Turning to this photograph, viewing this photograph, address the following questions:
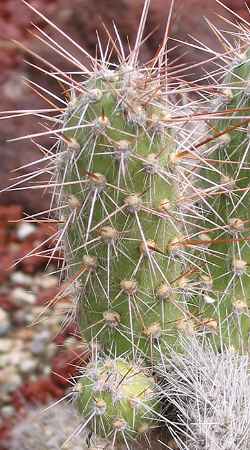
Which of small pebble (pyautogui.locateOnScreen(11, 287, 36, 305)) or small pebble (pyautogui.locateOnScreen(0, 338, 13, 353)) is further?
small pebble (pyautogui.locateOnScreen(11, 287, 36, 305))

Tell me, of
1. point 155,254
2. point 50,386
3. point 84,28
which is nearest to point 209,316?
point 155,254

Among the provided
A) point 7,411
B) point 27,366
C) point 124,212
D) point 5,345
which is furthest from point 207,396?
Result: point 5,345

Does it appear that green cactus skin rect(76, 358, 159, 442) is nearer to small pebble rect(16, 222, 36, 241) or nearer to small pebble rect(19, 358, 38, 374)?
small pebble rect(19, 358, 38, 374)

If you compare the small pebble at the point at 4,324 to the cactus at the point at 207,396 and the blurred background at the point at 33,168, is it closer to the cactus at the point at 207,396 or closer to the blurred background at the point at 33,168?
the blurred background at the point at 33,168

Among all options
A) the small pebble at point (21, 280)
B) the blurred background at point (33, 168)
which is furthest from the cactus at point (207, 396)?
the small pebble at point (21, 280)

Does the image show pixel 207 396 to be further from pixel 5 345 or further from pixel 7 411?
pixel 5 345

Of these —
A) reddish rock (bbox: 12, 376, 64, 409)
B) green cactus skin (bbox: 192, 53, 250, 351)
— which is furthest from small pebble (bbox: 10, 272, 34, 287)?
green cactus skin (bbox: 192, 53, 250, 351)

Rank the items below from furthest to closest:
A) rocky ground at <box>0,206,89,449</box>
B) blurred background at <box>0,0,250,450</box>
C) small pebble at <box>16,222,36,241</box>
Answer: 1. small pebble at <box>16,222,36,241</box>
2. blurred background at <box>0,0,250,450</box>
3. rocky ground at <box>0,206,89,449</box>
